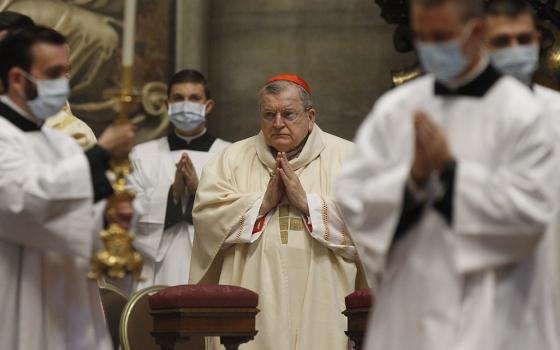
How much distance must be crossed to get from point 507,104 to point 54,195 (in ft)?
6.46

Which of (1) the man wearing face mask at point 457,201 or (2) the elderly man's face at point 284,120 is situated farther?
(2) the elderly man's face at point 284,120

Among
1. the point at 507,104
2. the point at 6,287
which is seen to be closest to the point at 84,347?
the point at 6,287

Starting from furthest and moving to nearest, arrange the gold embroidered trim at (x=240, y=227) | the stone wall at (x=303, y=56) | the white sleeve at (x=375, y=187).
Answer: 1. the stone wall at (x=303, y=56)
2. the gold embroidered trim at (x=240, y=227)
3. the white sleeve at (x=375, y=187)

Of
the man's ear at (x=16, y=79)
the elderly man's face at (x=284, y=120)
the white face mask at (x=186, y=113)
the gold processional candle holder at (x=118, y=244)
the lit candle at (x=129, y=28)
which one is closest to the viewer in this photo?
the lit candle at (x=129, y=28)

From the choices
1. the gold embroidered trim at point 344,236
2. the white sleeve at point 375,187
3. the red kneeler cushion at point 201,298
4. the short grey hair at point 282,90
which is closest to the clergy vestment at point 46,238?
the white sleeve at point 375,187

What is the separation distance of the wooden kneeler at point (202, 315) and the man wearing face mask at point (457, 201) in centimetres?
261

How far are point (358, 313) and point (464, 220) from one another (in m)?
3.13

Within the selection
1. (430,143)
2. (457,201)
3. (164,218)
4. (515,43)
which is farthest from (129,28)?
(164,218)

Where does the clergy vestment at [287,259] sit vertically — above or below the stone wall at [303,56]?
below

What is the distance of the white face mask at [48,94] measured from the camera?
20.0 feet

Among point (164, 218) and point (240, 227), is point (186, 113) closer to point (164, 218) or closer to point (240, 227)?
point (164, 218)

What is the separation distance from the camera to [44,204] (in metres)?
5.96

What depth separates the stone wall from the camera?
40.8ft

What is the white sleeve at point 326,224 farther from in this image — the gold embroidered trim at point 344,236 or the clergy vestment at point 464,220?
the clergy vestment at point 464,220
